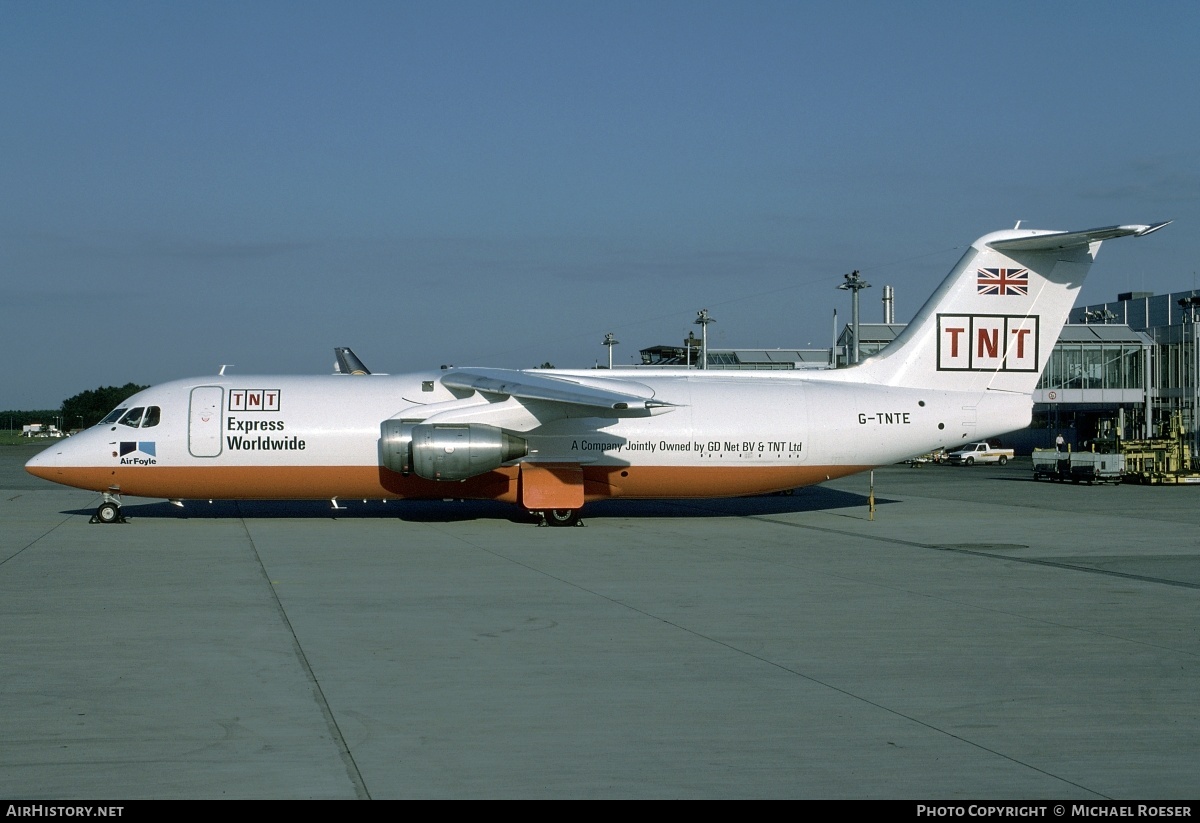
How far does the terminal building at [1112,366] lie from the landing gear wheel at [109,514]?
104ft

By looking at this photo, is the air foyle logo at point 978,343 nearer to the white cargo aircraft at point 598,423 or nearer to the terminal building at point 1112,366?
the white cargo aircraft at point 598,423

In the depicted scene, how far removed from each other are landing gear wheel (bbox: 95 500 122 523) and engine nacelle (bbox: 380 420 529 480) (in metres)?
6.12

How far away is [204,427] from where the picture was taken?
24.4m

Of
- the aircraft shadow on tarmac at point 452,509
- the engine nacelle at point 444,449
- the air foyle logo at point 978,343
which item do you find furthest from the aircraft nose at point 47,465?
the air foyle logo at point 978,343

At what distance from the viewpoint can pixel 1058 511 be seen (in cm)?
2833

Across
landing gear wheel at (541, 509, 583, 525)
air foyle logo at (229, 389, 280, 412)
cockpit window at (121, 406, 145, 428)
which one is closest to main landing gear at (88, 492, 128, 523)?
cockpit window at (121, 406, 145, 428)

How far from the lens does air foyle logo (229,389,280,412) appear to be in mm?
24562

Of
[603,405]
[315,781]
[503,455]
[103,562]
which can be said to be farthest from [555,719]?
[503,455]

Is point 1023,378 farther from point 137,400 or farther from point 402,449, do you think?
point 137,400

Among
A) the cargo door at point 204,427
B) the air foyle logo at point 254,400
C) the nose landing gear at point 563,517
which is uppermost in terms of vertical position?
the air foyle logo at point 254,400

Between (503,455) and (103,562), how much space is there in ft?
27.1

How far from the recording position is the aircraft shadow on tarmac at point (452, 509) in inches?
1053

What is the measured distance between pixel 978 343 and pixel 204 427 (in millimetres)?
17619

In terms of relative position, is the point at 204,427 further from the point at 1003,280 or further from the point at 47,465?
the point at 1003,280
